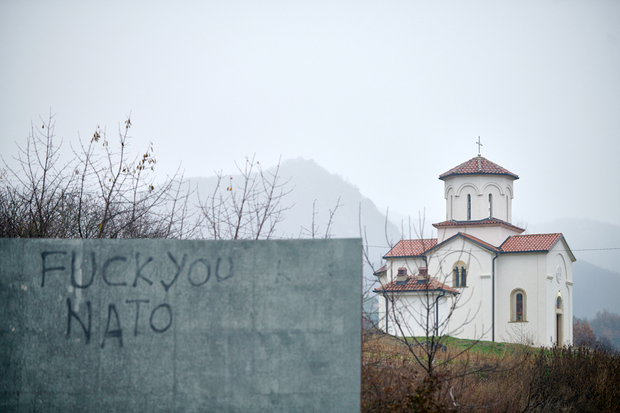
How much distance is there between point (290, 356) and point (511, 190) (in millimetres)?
33704

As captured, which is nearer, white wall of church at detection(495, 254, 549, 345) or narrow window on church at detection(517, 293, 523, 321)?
white wall of church at detection(495, 254, 549, 345)

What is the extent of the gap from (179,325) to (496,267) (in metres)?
30.8

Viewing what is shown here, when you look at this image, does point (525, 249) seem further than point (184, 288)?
Yes

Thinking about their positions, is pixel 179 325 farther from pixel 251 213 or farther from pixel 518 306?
pixel 518 306

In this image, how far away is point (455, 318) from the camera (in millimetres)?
33156

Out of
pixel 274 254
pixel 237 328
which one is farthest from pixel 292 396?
pixel 274 254

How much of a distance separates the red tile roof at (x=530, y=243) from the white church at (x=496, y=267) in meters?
0.06

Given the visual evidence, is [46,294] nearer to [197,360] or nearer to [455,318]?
[197,360]

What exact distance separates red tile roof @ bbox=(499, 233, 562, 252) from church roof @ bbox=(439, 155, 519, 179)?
4.01 meters

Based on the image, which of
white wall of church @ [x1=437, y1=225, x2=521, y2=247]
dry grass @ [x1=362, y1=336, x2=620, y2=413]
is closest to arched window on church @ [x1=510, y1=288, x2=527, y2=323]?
white wall of church @ [x1=437, y1=225, x2=521, y2=247]

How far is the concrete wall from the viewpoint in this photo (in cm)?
539

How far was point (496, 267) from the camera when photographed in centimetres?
3359

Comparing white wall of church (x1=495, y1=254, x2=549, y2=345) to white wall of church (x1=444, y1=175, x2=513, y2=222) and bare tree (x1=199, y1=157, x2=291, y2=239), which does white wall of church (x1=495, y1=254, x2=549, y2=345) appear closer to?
white wall of church (x1=444, y1=175, x2=513, y2=222)

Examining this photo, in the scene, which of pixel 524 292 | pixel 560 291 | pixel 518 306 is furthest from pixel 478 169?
pixel 560 291
